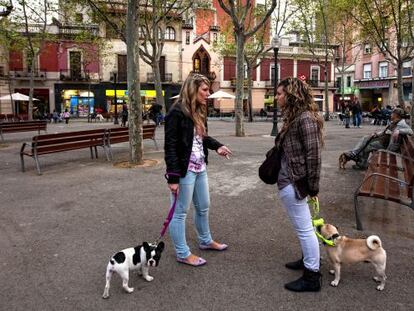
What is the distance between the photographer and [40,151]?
875 centimetres

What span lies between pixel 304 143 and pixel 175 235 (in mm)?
1484

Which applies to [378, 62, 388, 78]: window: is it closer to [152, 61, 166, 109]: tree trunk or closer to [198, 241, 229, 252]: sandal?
[152, 61, 166, 109]: tree trunk

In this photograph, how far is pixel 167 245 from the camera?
14.5ft

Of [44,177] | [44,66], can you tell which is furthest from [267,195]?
[44,66]

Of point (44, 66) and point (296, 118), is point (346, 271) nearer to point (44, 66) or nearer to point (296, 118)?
point (296, 118)

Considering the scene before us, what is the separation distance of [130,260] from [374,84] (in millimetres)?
53785

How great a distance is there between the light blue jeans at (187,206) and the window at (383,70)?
2039 inches

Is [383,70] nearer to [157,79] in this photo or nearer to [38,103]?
[157,79]

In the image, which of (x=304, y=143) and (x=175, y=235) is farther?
(x=175, y=235)

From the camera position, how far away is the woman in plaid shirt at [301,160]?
125 inches

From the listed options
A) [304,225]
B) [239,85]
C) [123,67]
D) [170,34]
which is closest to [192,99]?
[304,225]

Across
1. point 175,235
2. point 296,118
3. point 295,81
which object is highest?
point 295,81

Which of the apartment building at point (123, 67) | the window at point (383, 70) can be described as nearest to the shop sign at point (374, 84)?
the window at point (383, 70)

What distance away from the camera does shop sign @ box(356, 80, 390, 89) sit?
49.5 meters
